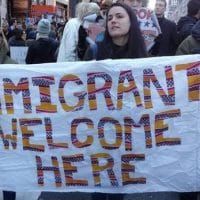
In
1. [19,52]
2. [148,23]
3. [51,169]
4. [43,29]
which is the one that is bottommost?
[51,169]

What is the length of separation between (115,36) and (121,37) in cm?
5

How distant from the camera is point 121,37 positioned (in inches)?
169

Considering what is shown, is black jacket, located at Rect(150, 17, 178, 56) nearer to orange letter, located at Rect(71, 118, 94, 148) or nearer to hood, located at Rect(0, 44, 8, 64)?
hood, located at Rect(0, 44, 8, 64)

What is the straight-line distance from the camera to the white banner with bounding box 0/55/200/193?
394 centimetres

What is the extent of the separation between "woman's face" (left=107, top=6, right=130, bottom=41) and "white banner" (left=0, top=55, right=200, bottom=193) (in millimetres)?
376

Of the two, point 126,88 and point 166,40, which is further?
point 166,40

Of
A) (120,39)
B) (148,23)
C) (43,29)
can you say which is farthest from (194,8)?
(43,29)

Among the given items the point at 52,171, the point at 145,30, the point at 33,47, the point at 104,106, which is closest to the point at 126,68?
the point at 104,106

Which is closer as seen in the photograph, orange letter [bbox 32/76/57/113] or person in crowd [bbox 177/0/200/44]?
orange letter [bbox 32/76/57/113]

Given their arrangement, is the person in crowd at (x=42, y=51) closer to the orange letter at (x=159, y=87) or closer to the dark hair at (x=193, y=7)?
the dark hair at (x=193, y=7)

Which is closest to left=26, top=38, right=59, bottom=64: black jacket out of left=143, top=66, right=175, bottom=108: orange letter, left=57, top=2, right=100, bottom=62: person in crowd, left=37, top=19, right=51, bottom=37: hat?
left=37, top=19, right=51, bottom=37: hat

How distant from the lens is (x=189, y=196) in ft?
14.2

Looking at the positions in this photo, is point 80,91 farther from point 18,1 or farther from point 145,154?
point 18,1

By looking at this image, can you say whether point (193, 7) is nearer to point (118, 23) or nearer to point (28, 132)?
point (118, 23)
